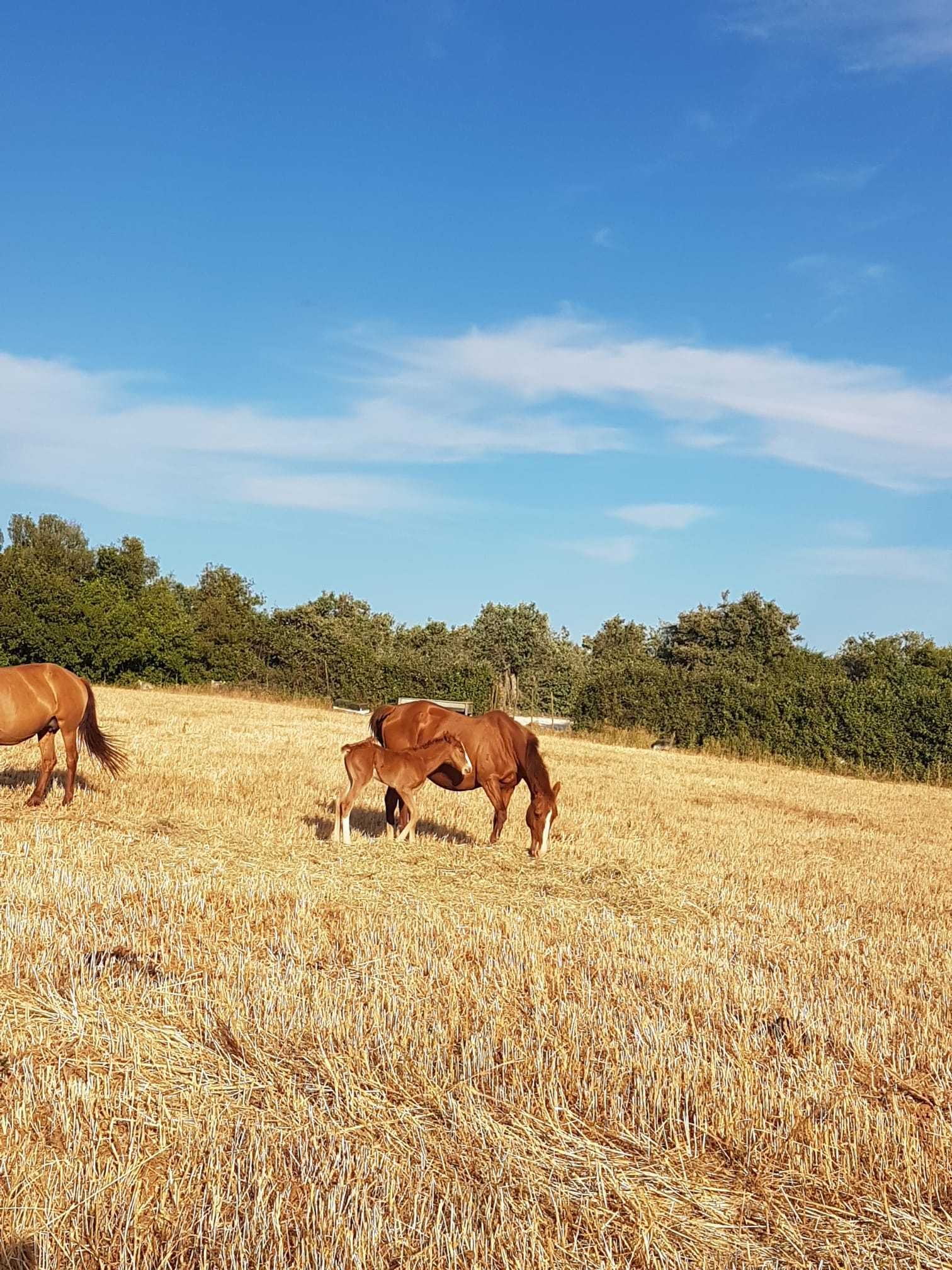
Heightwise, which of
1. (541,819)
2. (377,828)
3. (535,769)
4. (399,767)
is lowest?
(377,828)

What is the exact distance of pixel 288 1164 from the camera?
3.59 meters

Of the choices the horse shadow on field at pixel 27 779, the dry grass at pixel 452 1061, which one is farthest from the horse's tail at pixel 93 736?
the dry grass at pixel 452 1061

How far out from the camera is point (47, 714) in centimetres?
1166

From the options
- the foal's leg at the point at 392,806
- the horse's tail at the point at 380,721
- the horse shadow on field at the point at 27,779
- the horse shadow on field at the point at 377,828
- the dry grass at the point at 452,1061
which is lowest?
the horse shadow on field at the point at 27,779

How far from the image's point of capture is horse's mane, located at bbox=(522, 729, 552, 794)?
10.9 metres

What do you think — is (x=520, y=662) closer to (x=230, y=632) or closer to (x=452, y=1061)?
(x=230, y=632)

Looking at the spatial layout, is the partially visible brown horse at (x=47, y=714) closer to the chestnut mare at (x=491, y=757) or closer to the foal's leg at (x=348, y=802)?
the foal's leg at (x=348, y=802)

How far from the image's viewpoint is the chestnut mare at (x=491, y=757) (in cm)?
1088

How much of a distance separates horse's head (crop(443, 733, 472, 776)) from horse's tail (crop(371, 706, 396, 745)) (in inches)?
59.5

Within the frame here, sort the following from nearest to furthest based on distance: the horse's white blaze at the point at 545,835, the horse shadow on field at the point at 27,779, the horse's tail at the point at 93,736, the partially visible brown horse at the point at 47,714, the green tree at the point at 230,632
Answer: the horse's white blaze at the point at 545,835 < the partially visible brown horse at the point at 47,714 < the horse's tail at the point at 93,736 < the horse shadow on field at the point at 27,779 < the green tree at the point at 230,632

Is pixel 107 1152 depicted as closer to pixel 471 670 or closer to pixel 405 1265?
pixel 405 1265

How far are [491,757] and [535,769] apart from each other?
0.60 m

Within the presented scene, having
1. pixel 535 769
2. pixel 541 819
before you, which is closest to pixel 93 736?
pixel 535 769

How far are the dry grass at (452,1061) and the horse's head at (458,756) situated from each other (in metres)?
0.98
